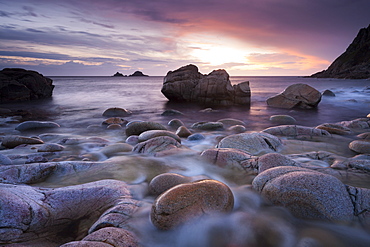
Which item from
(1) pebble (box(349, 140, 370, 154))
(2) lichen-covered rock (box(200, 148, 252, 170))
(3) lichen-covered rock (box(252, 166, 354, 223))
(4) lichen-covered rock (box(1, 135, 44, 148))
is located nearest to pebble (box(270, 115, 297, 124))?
(1) pebble (box(349, 140, 370, 154))

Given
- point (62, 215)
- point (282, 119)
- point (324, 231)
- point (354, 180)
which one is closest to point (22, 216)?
point (62, 215)

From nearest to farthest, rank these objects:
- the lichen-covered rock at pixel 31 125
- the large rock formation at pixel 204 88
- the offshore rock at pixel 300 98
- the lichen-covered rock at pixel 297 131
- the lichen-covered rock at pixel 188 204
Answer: the lichen-covered rock at pixel 188 204 < the lichen-covered rock at pixel 297 131 < the lichen-covered rock at pixel 31 125 < the offshore rock at pixel 300 98 < the large rock formation at pixel 204 88

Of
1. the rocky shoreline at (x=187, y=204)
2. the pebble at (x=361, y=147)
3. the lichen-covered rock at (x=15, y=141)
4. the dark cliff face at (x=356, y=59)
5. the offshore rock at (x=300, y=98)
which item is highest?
the dark cliff face at (x=356, y=59)

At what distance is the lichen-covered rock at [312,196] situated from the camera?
2.75 meters

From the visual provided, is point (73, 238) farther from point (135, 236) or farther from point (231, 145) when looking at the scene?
point (231, 145)

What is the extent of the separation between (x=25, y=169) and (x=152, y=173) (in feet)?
7.32

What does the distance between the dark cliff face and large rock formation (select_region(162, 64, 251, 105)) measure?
247 ft

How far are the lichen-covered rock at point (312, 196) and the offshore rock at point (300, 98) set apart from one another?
44.8 feet

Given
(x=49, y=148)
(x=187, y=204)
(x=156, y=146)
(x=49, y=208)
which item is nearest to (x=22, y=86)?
(x=49, y=148)

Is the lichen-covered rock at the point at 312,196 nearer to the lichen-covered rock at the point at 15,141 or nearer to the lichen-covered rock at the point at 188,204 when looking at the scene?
the lichen-covered rock at the point at 188,204

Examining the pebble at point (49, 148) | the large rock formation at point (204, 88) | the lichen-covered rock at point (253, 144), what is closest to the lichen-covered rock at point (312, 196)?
the lichen-covered rock at point (253, 144)

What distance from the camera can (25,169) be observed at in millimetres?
3846

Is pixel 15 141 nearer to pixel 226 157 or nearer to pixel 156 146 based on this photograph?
pixel 156 146

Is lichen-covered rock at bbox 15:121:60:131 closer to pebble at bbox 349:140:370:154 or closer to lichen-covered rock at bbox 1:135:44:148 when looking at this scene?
lichen-covered rock at bbox 1:135:44:148
